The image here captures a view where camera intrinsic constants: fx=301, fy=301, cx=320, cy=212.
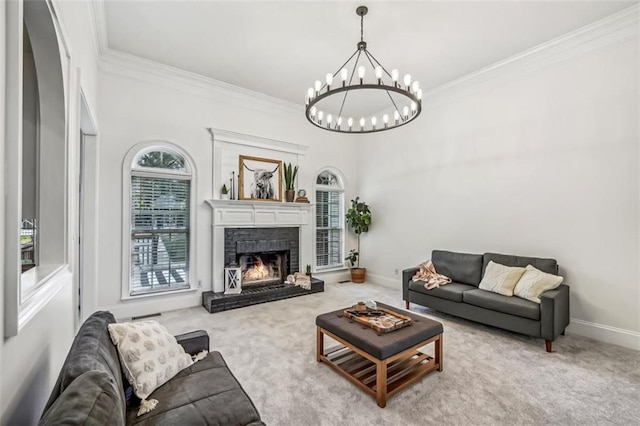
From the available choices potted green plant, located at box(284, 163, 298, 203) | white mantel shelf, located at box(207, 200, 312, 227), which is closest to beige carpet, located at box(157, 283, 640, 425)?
white mantel shelf, located at box(207, 200, 312, 227)

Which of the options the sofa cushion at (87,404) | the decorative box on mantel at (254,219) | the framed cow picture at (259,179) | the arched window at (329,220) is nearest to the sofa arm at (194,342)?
the sofa cushion at (87,404)

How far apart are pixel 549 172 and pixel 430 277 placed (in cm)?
202

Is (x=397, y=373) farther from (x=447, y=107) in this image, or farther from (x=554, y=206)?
(x=447, y=107)

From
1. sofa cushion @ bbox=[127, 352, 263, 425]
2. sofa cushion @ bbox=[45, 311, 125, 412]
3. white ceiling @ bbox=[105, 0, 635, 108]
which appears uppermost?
white ceiling @ bbox=[105, 0, 635, 108]

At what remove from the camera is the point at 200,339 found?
2.10 meters

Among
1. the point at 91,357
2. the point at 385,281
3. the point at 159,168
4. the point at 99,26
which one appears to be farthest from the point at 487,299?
the point at 99,26

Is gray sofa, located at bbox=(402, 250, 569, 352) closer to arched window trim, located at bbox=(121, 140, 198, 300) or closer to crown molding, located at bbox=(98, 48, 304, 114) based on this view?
arched window trim, located at bbox=(121, 140, 198, 300)

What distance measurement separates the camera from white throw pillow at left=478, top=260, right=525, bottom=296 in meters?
3.57

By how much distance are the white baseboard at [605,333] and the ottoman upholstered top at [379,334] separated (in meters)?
2.19

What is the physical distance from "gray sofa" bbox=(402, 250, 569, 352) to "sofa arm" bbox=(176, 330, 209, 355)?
3.09 metres

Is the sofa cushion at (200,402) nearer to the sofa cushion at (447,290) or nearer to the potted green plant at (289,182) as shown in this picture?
the sofa cushion at (447,290)

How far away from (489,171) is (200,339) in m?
4.28

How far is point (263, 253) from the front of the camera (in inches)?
210

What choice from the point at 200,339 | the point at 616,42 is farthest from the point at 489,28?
the point at 200,339
